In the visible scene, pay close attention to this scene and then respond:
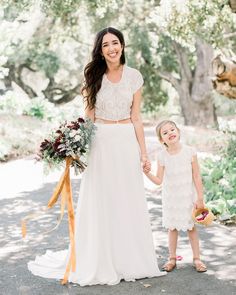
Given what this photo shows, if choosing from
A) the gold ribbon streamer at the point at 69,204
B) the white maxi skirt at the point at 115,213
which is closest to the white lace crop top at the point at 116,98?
the white maxi skirt at the point at 115,213

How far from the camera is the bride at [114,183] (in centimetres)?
520

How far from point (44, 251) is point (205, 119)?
15.4 m

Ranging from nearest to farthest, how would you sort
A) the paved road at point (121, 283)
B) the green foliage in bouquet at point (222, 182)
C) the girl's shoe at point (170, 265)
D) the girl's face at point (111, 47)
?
1. the paved road at point (121, 283)
2. the girl's face at point (111, 47)
3. the girl's shoe at point (170, 265)
4. the green foliage in bouquet at point (222, 182)

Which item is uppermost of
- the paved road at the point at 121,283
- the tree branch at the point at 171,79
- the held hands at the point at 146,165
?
the tree branch at the point at 171,79

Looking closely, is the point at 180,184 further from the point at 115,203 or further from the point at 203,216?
the point at 115,203

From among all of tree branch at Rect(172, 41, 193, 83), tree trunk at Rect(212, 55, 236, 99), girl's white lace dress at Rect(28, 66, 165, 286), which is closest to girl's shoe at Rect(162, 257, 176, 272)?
girl's white lace dress at Rect(28, 66, 165, 286)

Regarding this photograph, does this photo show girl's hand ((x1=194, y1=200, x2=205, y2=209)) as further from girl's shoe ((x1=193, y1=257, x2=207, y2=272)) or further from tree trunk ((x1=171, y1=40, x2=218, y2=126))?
tree trunk ((x1=171, y1=40, x2=218, y2=126))

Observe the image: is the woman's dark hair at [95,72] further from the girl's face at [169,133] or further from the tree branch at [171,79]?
the tree branch at [171,79]

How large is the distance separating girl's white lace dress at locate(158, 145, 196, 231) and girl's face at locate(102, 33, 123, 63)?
1.09m

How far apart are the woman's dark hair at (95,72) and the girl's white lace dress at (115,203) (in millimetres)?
60

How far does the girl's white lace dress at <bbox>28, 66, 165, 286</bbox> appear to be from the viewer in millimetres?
5199

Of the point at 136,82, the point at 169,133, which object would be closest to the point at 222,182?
the point at 169,133

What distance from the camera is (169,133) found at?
532cm

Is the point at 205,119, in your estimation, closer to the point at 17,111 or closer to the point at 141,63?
the point at 141,63
